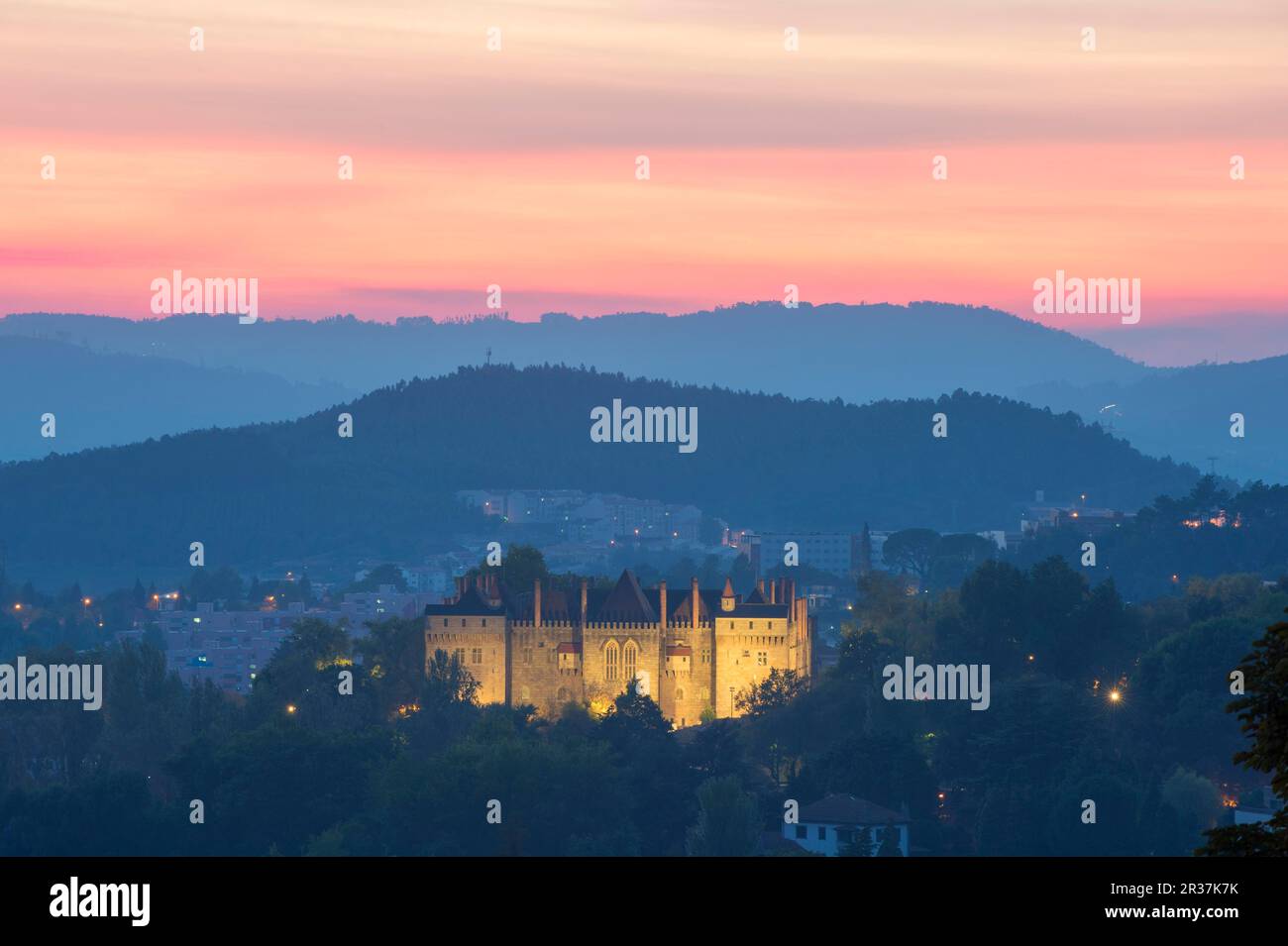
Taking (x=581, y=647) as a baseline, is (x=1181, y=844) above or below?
below

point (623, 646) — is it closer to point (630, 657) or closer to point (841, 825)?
point (630, 657)

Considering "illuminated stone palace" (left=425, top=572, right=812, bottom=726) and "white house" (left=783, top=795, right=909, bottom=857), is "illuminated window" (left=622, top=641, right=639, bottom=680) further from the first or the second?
"white house" (left=783, top=795, right=909, bottom=857)

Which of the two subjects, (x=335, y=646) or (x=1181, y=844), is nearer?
(x=1181, y=844)

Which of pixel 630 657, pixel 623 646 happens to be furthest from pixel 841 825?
pixel 623 646

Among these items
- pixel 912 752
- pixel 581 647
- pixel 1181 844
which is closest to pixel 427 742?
pixel 581 647

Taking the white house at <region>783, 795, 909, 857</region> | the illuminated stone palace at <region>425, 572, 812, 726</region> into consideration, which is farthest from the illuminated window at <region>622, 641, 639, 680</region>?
the white house at <region>783, 795, 909, 857</region>
